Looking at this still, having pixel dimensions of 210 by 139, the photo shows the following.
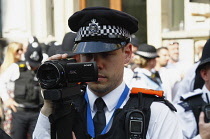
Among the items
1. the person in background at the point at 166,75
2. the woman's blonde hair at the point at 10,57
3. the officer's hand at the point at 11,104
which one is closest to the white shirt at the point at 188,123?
the person in background at the point at 166,75

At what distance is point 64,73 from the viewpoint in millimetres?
1744

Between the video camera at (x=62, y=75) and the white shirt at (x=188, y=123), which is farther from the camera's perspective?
the white shirt at (x=188, y=123)

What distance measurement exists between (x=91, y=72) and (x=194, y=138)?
A: 1.15 meters

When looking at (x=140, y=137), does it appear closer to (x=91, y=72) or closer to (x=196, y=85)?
(x=91, y=72)

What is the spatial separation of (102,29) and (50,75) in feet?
1.22

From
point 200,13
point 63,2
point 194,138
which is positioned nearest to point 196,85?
point 194,138

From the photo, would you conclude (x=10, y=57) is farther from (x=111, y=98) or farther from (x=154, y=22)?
(x=111, y=98)

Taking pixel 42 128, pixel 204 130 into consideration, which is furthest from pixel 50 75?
pixel 204 130

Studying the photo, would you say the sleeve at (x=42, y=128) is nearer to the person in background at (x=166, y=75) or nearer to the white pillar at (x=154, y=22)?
the person in background at (x=166, y=75)

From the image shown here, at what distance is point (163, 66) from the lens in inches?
273

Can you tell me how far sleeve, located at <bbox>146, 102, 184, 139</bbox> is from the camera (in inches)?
74.4

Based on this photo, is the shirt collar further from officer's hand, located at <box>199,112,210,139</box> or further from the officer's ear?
officer's hand, located at <box>199,112,210,139</box>

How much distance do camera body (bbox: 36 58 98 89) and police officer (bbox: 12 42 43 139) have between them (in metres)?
3.72

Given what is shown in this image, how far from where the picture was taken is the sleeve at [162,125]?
1891 millimetres
